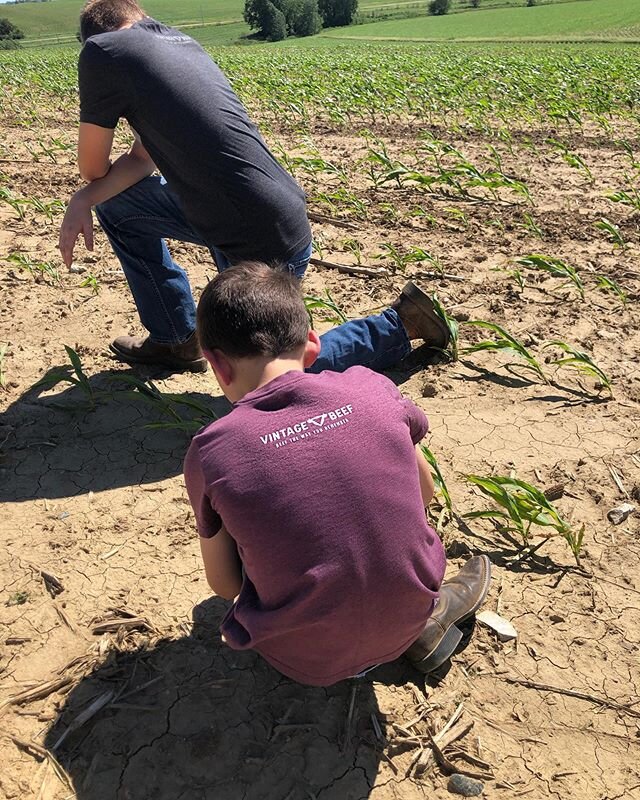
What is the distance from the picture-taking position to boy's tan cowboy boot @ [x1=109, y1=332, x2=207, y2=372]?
351 cm

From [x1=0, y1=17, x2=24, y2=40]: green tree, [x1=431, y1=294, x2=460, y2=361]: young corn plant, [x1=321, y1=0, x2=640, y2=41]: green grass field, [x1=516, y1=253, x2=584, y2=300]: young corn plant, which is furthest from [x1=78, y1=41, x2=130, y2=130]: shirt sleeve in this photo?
[x1=0, y1=17, x2=24, y2=40]: green tree

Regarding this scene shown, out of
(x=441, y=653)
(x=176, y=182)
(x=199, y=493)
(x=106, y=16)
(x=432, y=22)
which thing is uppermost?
(x=106, y=16)

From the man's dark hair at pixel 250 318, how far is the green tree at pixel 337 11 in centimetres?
7930

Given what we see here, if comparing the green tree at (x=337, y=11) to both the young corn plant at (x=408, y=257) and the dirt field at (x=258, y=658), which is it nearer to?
the young corn plant at (x=408, y=257)

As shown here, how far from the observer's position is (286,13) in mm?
67125

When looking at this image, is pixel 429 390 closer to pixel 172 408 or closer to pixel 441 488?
pixel 441 488

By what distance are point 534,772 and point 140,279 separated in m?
2.57

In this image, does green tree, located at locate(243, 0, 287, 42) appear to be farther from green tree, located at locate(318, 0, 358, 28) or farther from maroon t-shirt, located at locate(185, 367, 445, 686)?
maroon t-shirt, located at locate(185, 367, 445, 686)

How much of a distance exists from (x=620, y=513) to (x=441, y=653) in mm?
981

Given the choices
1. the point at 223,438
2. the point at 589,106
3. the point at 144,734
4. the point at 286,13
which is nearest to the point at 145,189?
the point at 223,438

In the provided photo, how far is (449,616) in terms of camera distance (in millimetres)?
2010

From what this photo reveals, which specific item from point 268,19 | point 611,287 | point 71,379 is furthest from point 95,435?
point 268,19

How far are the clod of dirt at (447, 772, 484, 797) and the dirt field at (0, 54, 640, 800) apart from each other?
2 centimetres

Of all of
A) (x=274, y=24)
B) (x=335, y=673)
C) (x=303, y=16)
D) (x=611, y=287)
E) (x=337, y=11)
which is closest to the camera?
(x=335, y=673)
